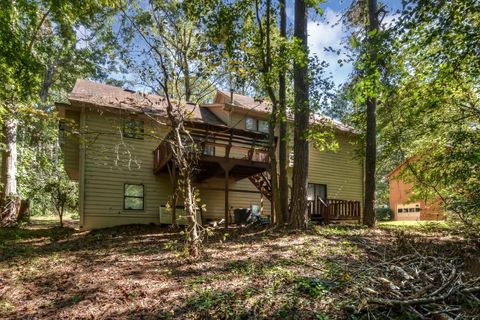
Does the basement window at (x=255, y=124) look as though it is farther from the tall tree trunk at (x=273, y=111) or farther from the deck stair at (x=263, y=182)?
the tall tree trunk at (x=273, y=111)

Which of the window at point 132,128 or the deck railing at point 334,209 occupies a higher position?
the window at point 132,128

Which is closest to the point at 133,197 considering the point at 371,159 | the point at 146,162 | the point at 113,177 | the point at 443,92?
the point at 113,177

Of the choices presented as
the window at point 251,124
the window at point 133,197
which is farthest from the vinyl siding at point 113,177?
the window at point 251,124

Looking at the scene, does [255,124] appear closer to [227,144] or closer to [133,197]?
[227,144]

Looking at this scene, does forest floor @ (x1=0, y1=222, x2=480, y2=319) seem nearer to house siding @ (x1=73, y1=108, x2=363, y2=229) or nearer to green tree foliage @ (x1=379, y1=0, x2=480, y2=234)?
green tree foliage @ (x1=379, y1=0, x2=480, y2=234)

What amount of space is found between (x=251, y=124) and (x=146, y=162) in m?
5.53

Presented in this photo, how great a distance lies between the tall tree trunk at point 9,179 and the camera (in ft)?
44.4

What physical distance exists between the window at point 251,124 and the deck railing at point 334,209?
481 centimetres

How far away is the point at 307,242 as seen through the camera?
24.1ft

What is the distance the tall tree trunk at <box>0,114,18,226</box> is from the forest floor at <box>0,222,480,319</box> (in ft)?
23.0

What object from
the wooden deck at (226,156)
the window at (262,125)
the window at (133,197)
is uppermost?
the window at (262,125)

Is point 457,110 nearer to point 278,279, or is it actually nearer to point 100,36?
point 278,279

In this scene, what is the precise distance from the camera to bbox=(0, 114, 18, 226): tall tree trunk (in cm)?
1354

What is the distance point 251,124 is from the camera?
16031 mm
